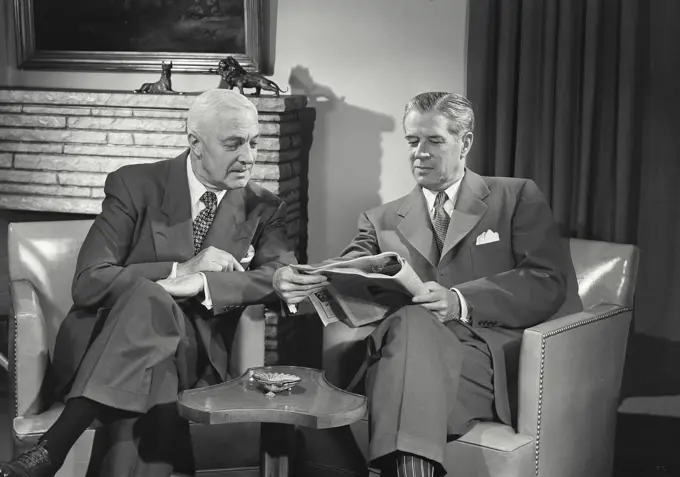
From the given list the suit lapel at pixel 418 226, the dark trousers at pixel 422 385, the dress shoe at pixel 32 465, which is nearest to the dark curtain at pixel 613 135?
the suit lapel at pixel 418 226

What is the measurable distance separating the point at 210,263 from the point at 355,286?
489mm

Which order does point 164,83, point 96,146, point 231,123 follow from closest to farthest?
point 231,123, point 164,83, point 96,146

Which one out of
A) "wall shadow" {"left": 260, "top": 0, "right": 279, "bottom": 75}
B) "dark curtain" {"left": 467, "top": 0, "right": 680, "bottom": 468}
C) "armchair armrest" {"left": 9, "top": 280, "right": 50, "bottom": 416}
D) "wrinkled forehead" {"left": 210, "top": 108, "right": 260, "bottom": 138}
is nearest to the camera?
"armchair armrest" {"left": 9, "top": 280, "right": 50, "bottom": 416}

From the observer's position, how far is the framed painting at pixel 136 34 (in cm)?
459

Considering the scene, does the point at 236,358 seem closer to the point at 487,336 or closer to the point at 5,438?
the point at 487,336

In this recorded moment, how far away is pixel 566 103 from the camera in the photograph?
394cm

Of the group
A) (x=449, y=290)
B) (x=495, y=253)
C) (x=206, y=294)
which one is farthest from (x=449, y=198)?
(x=206, y=294)

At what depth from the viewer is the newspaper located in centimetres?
303

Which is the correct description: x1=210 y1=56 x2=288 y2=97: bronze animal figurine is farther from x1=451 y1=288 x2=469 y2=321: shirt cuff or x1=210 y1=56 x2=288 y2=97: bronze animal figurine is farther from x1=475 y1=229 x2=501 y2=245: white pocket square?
x1=451 y1=288 x2=469 y2=321: shirt cuff

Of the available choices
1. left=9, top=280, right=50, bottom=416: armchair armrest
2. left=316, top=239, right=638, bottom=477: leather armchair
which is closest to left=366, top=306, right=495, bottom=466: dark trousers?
left=316, top=239, right=638, bottom=477: leather armchair

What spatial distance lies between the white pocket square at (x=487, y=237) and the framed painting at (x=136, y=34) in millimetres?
1599

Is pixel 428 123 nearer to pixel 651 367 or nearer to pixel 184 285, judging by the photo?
pixel 184 285

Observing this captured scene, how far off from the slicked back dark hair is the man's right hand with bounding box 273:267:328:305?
753mm

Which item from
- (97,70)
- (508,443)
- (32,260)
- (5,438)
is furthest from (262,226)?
(97,70)
